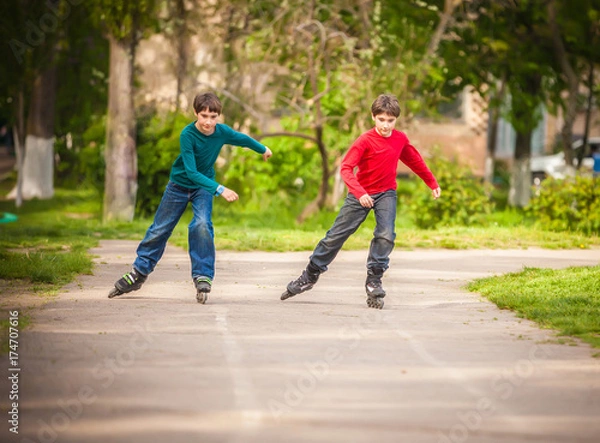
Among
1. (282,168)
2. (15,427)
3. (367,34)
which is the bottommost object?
(15,427)

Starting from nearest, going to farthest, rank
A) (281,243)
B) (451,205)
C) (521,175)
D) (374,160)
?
1. (374,160)
2. (281,243)
3. (451,205)
4. (521,175)

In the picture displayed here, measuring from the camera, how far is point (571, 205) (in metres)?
15.4

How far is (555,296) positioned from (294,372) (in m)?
3.62

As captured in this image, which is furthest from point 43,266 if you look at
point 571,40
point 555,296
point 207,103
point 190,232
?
point 571,40

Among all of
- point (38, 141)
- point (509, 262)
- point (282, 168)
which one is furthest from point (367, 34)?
point (38, 141)

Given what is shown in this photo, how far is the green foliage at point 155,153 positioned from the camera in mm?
17234

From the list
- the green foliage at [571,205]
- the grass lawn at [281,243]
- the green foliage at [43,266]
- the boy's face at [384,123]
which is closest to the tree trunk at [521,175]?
the grass lawn at [281,243]

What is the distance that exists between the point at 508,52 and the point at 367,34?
425 cm

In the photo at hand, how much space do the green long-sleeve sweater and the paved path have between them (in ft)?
3.10

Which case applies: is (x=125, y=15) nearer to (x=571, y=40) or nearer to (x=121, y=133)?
(x=121, y=133)

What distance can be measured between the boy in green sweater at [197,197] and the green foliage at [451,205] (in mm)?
7365

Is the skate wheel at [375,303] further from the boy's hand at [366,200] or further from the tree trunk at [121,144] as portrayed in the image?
the tree trunk at [121,144]

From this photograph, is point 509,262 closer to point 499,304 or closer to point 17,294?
point 499,304

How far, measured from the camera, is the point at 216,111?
28.0 ft
